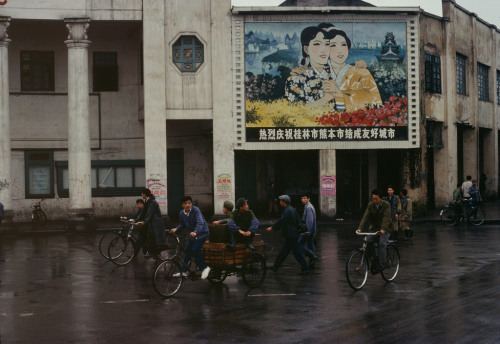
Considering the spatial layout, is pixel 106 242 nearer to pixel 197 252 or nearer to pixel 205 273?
pixel 197 252

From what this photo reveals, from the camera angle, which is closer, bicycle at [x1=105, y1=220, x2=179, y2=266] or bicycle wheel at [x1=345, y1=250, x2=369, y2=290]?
bicycle wheel at [x1=345, y1=250, x2=369, y2=290]

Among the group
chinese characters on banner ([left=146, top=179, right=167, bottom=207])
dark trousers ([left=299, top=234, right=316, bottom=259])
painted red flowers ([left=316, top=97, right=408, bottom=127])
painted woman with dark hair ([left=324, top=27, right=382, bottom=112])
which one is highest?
painted woman with dark hair ([left=324, top=27, right=382, bottom=112])

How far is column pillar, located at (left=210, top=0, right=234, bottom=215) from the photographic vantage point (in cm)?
2986

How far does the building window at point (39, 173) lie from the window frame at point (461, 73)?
2078 cm

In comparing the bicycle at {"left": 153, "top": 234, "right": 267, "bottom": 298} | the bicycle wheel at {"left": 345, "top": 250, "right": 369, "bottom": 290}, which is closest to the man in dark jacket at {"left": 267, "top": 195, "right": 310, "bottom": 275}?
the bicycle at {"left": 153, "top": 234, "right": 267, "bottom": 298}

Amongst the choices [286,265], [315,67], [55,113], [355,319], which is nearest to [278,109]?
[315,67]

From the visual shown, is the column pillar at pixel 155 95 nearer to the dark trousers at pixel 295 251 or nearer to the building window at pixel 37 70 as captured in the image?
the building window at pixel 37 70

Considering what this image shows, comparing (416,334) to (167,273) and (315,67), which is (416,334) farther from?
(315,67)

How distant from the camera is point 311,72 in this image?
30.6 metres

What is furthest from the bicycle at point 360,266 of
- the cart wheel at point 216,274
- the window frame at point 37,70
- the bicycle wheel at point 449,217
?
the window frame at point 37,70

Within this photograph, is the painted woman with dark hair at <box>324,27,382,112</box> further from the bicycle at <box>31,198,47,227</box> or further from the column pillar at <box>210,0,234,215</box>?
the bicycle at <box>31,198,47,227</box>

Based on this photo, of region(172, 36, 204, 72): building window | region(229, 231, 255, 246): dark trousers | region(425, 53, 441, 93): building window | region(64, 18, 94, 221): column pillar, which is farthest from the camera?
region(425, 53, 441, 93): building window

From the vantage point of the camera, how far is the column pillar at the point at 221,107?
2986cm

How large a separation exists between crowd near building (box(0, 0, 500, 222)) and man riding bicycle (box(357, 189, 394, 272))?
650 inches
